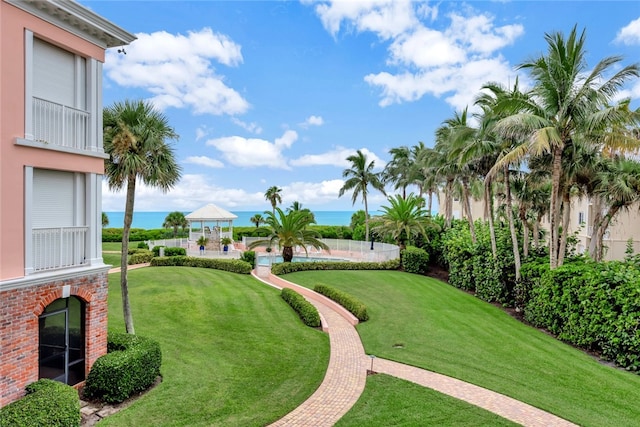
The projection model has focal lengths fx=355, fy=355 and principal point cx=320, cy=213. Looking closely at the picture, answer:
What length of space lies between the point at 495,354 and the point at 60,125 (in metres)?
14.1

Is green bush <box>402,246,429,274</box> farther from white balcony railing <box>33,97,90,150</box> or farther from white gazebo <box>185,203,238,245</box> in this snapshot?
white balcony railing <box>33,97,90,150</box>

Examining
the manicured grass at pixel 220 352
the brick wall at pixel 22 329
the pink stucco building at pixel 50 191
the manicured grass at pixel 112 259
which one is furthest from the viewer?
the manicured grass at pixel 112 259

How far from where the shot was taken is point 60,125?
802 centimetres

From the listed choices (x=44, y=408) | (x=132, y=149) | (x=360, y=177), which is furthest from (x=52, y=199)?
(x=360, y=177)

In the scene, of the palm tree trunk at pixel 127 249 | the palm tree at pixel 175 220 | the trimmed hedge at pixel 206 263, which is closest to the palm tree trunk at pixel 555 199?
the palm tree trunk at pixel 127 249

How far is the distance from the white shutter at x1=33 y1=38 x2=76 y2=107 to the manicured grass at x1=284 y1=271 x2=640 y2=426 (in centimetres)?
1128

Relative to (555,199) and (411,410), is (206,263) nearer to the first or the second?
(411,410)

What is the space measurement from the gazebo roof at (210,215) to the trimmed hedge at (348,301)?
15337 millimetres

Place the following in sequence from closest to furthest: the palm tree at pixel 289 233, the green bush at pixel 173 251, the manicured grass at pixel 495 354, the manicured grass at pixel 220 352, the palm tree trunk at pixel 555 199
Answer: the manicured grass at pixel 220 352
the manicured grass at pixel 495 354
the palm tree trunk at pixel 555 199
the palm tree at pixel 289 233
the green bush at pixel 173 251

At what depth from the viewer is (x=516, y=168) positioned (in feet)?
57.4

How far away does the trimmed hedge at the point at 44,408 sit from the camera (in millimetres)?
5988

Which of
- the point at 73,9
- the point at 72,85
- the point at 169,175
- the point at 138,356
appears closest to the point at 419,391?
the point at 138,356

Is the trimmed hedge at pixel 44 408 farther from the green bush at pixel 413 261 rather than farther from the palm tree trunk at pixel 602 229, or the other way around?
the green bush at pixel 413 261

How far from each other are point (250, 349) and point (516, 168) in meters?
14.9
